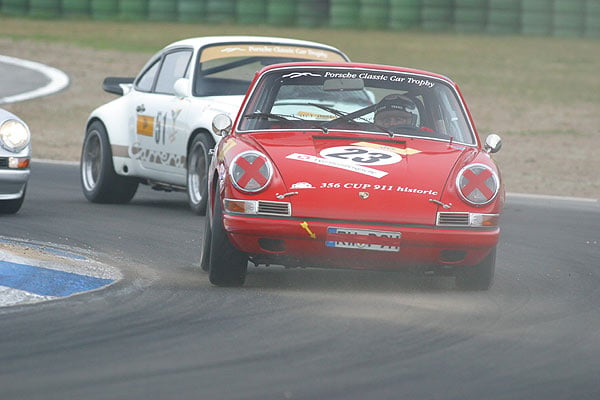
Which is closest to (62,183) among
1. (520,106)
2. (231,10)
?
(520,106)

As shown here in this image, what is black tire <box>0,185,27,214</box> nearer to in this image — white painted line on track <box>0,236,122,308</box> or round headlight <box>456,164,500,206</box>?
white painted line on track <box>0,236,122,308</box>

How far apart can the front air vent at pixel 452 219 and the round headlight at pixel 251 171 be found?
854 millimetres

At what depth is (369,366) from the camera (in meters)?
5.09

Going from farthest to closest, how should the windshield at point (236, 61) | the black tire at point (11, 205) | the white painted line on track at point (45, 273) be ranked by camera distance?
the windshield at point (236, 61) < the black tire at point (11, 205) < the white painted line on track at point (45, 273)

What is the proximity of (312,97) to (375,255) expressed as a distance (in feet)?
13.3

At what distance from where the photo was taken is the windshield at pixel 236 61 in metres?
11.4

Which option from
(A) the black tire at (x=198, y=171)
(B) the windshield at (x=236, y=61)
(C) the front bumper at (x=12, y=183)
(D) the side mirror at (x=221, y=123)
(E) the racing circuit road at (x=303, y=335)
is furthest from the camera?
(B) the windshield at (x=236, y=61)

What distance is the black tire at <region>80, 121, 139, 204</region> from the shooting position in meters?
12.0

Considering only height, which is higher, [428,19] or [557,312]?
[557,312]

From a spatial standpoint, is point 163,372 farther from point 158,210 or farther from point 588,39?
point 588,39

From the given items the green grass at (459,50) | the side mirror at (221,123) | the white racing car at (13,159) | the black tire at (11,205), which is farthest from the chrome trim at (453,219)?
the green grass at (459,50)

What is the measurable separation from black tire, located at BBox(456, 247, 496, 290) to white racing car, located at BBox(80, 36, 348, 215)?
12.5 feet

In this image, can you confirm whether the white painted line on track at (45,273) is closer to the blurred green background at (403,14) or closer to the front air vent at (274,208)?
the front air vent at (274,208)

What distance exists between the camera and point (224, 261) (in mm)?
6957
